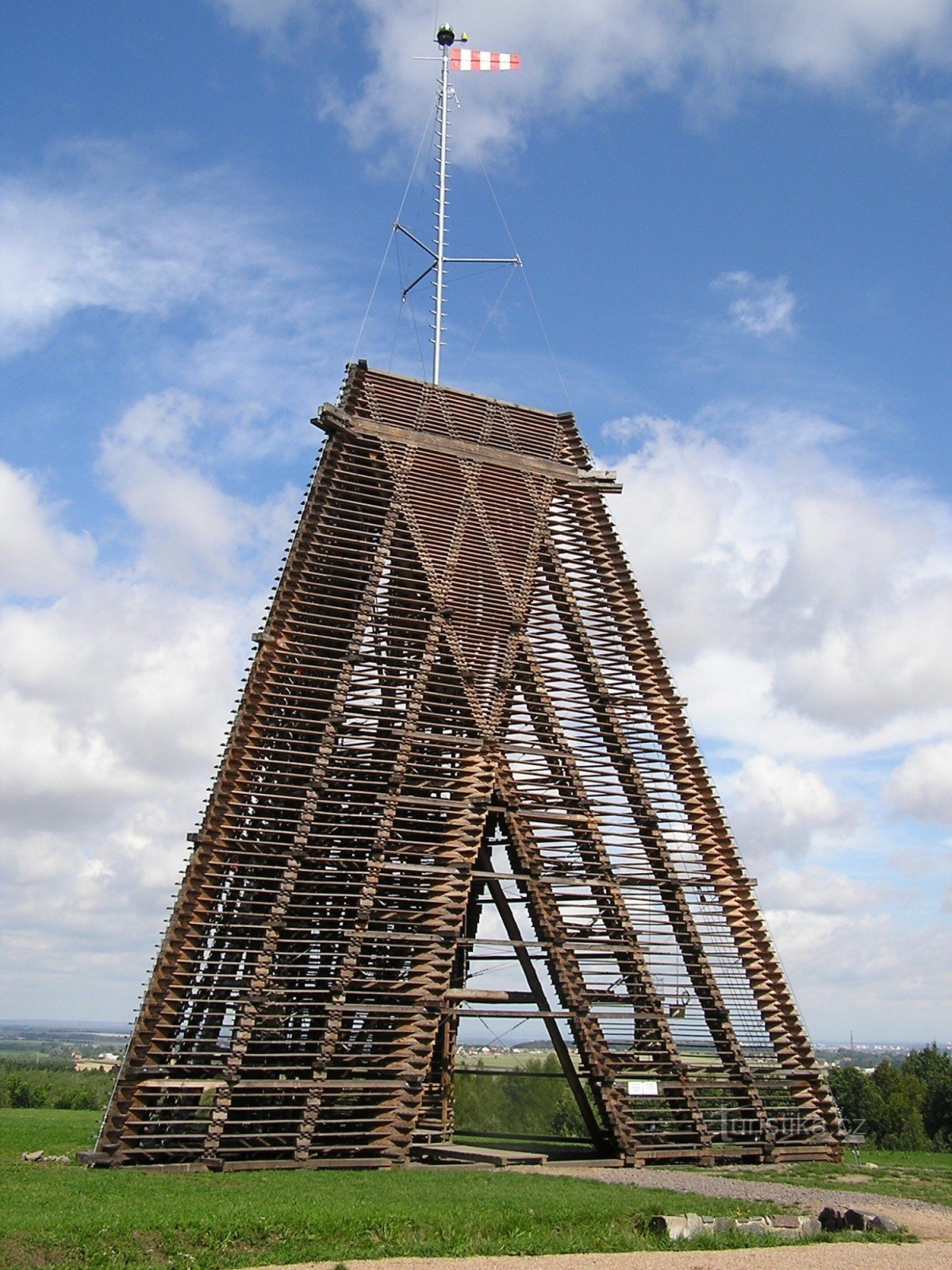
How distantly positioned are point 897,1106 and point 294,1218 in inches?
2081

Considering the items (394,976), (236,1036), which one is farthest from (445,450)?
(236,1036)

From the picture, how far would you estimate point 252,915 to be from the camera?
898 inches

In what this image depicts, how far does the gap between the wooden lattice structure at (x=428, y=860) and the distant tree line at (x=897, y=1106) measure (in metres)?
30.7

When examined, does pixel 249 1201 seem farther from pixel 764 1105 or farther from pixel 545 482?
pixel 545 482

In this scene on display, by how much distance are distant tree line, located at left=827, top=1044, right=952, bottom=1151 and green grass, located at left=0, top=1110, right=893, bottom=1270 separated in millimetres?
39860

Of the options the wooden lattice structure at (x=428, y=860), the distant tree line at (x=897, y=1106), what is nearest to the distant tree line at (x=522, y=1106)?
the distant tree line at (x=897, y=1106)

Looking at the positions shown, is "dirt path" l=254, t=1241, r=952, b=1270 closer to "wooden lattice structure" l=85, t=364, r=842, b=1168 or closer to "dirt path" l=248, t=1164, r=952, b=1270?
"dirt path" l=248, t=1164, r=952, b=1270

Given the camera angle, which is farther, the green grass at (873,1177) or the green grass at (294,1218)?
the green grass at (873,1177)

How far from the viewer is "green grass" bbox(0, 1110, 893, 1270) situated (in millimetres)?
13375

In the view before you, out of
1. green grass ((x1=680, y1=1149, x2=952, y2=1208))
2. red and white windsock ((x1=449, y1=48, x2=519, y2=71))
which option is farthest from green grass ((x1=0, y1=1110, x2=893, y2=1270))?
red and white windsock ((x1=449, y1=48, x2=519, y2=71))

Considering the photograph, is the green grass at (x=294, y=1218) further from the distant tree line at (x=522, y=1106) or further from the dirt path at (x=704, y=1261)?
the distant tree line at (x=522, y=1106)

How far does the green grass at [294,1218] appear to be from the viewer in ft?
43.9

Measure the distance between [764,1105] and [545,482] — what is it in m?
15.1

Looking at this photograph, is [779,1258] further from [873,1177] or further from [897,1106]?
[897,1106]
